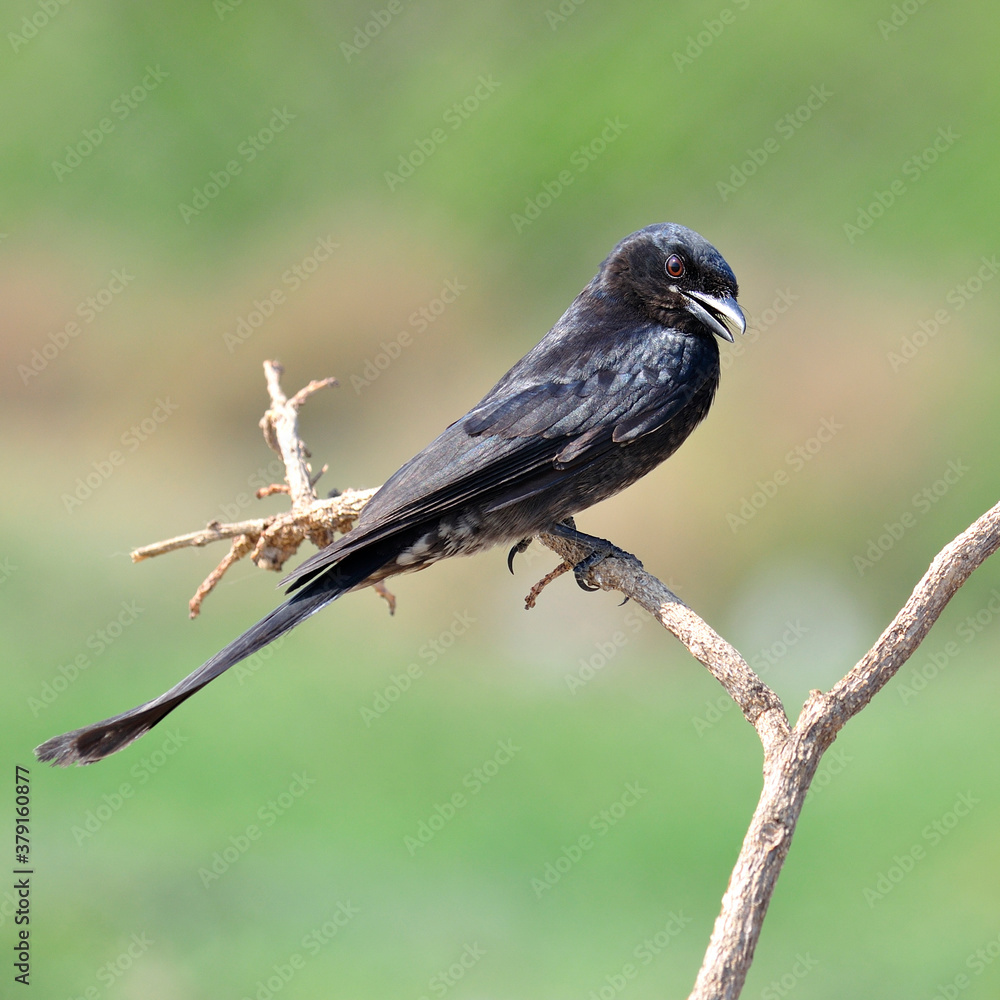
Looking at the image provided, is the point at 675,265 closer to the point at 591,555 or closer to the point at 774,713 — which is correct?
the point at 591,555

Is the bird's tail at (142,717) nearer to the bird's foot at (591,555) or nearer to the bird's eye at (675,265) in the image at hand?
the bird's foot at (591,555)

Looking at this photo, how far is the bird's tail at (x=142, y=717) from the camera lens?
10.1 ft

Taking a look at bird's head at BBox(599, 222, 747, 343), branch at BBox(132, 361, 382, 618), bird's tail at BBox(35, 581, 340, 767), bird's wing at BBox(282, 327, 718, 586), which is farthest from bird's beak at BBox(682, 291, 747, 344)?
bird's tail at BBox(35, 581, 340, 767)

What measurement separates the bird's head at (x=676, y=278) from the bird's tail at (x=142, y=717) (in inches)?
70.5

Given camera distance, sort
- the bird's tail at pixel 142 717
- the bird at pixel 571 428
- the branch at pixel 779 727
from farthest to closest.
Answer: the bird at pixel 571 428
the bird's tail at pixel 142 717
the branch at pixel 779 727

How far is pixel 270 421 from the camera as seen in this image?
479 cm

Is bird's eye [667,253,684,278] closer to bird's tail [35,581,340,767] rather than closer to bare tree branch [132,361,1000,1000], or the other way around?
bare tree branch [132,361,1000,1000]

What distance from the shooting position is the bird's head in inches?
169

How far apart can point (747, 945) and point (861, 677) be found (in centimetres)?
65

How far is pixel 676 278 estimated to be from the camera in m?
4.39

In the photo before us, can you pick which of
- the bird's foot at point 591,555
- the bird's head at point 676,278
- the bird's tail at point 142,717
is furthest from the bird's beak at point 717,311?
the bird's tail at point 142,717

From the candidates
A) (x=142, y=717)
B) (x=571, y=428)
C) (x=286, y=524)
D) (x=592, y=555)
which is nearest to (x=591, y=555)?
(x=592, y=555)

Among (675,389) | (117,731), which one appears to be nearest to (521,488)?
(675,389)

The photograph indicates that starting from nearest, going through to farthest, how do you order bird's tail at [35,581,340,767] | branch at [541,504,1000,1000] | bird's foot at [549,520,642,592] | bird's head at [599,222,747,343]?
branch at [541,504,1000,1000] → bird's tail at [35,581,340,767] → bird's foot at [549,520,642,592] → bird's head at [599,222,747,343]
